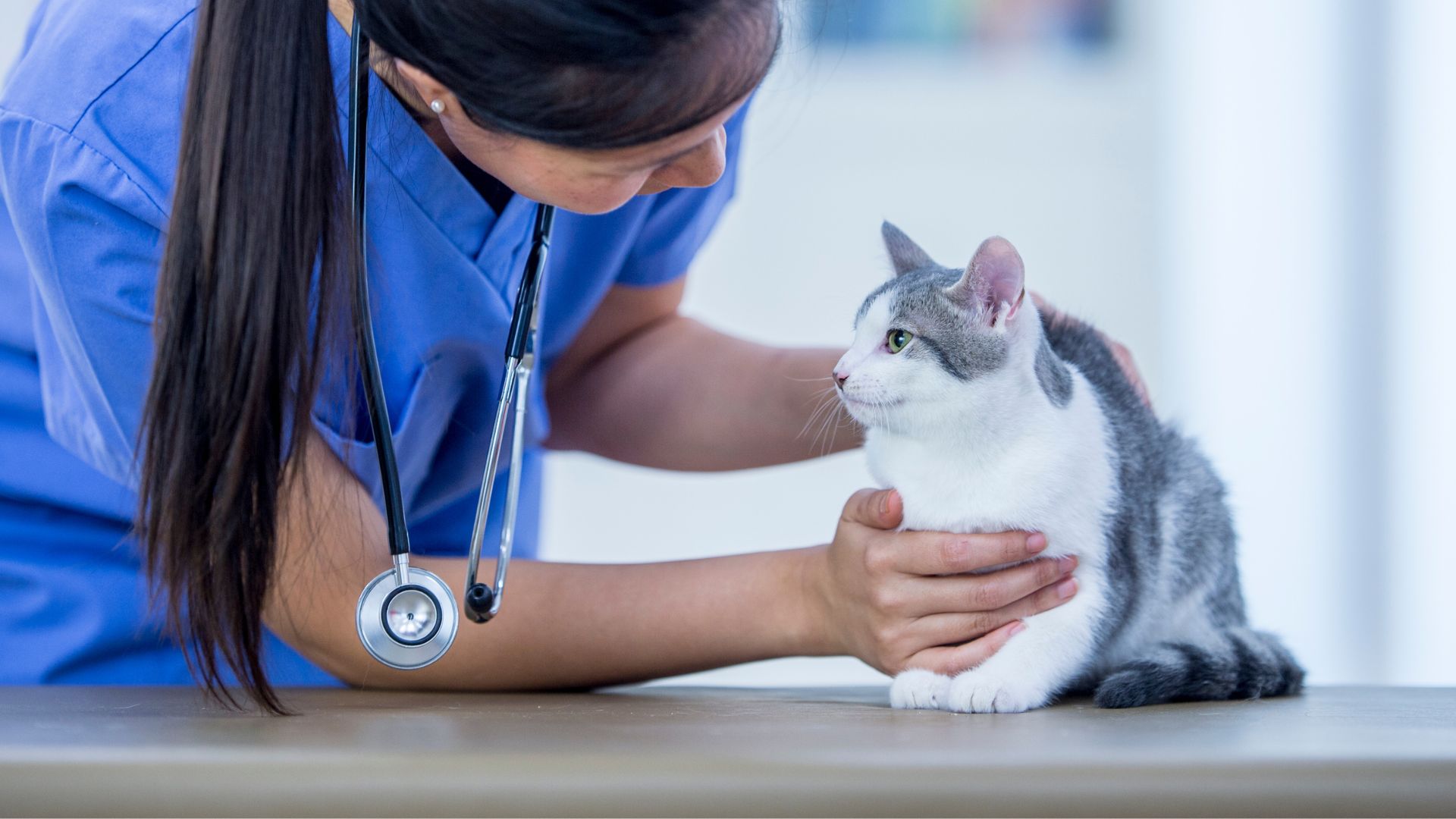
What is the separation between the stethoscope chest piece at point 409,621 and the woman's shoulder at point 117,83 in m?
0.32

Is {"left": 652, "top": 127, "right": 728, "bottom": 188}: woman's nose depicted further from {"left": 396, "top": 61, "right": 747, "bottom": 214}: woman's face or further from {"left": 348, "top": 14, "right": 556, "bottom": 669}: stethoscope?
{"left": 348, "top": 14, "right": 556, "bottom": 669}: stethoscope

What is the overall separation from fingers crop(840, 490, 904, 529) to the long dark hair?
300mm

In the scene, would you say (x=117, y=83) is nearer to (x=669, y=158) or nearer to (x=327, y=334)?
(x=327, y=334)

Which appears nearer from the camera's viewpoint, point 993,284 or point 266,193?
point 266,193

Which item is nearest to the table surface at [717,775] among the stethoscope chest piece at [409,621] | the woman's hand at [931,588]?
the stethoscope chest piece at [409,621]

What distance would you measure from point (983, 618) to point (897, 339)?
24cm

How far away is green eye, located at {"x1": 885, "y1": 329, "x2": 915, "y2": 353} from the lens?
0.90 meters

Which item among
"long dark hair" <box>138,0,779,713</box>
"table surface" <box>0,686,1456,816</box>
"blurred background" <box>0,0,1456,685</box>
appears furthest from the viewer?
"blurred background" <box>0,0,1456,685</box>

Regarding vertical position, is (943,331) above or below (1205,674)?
above

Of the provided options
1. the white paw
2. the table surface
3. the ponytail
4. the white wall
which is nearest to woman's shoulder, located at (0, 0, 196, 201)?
the ponytail

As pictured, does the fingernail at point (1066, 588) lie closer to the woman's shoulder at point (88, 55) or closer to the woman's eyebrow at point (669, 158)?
the woman's eyebrow at point (669, 158)

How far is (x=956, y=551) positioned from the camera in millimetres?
757

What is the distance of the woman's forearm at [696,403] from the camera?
1.12 metres

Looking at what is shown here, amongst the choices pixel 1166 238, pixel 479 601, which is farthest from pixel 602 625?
pixel 1166 238
